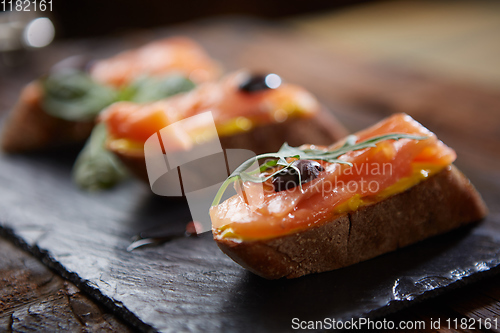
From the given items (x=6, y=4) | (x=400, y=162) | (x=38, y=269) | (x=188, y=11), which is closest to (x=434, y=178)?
(x=400, y=162)

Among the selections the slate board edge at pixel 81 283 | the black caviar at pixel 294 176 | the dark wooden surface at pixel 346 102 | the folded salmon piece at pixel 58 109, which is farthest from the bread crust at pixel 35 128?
the black caviar at pixel 294 176

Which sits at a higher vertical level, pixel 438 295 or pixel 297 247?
pixel 297 247

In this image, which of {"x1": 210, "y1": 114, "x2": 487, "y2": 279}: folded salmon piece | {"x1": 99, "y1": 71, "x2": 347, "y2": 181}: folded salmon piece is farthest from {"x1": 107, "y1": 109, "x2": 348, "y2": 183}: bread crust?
{"x1": 210, "y1": 114, "x2": 487, "y2": 279}: folded salmon piece

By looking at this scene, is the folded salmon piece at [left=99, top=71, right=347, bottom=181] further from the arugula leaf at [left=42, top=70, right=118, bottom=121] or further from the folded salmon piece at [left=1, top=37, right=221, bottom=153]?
the arugula leaf at [left=42, top=70, right=118, bottom=121]

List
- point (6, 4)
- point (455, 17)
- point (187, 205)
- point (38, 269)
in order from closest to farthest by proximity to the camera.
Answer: point (38, 269), point (187, 205), point (6, 4), point (455, 17)

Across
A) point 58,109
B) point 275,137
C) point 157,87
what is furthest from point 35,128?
point 275,137

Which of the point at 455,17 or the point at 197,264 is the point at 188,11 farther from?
the point at 197,264
